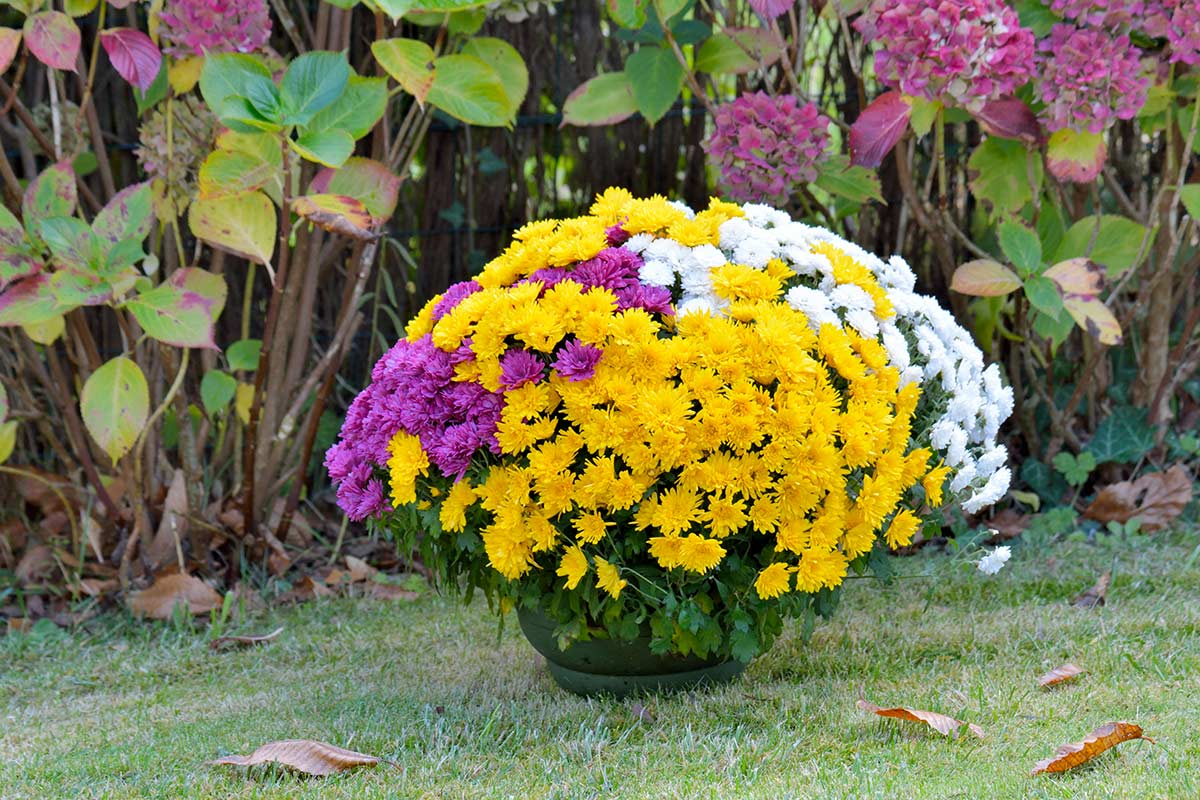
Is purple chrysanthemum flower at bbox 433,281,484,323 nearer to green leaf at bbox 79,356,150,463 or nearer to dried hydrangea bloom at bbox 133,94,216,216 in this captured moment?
green leaf at bbox 79,356,150,463

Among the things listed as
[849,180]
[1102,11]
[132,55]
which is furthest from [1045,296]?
[132,55]

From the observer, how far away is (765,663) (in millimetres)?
2381

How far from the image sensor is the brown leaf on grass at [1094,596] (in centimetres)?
274

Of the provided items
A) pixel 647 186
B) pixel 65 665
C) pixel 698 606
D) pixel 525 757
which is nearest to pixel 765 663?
pixel 698 606

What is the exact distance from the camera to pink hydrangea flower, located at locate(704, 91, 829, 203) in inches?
114

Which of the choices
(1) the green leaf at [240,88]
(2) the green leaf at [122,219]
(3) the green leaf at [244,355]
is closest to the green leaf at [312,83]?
(1) the green leaf at [240,88]

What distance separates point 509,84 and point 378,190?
452mm

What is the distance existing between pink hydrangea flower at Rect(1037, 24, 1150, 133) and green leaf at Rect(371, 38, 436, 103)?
1.37 metres

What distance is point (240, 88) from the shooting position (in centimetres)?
249

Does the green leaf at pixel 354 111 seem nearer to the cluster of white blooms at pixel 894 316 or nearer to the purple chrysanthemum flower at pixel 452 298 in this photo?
the purple chrysanthemum flower at pixel 452 298

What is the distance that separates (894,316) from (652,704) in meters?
0.79

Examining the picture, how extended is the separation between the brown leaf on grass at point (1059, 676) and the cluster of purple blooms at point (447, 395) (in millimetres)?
910

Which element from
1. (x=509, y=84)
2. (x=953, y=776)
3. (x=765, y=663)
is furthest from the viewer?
(x=509, y=84)

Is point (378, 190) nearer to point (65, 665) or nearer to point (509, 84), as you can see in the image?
point (509, 84)
